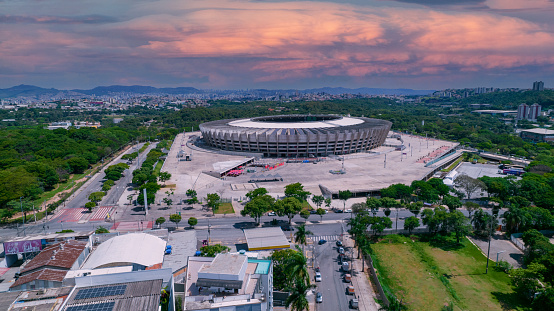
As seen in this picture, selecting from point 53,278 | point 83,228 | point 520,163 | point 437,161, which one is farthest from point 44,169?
point 520,163

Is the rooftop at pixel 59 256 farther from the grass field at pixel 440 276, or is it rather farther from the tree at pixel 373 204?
the tree at pixel 373 204

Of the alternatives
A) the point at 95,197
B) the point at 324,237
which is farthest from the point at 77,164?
the point at 324,237

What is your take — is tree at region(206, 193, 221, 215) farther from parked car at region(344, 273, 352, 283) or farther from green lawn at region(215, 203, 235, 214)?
parked car at region(344, 273, 352, 283)

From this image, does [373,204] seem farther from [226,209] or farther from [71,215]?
[71,215]

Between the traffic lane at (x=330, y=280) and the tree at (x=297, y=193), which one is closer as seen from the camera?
the traffic lane at (x=330, y=280)

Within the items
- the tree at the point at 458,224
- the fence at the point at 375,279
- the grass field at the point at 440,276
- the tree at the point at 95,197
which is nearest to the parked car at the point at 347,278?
the fence at the point at 375,279

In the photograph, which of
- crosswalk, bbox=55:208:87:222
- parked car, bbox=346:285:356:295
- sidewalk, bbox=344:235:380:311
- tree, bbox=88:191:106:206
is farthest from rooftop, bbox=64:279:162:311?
tree, bbox=88:191:106:206
